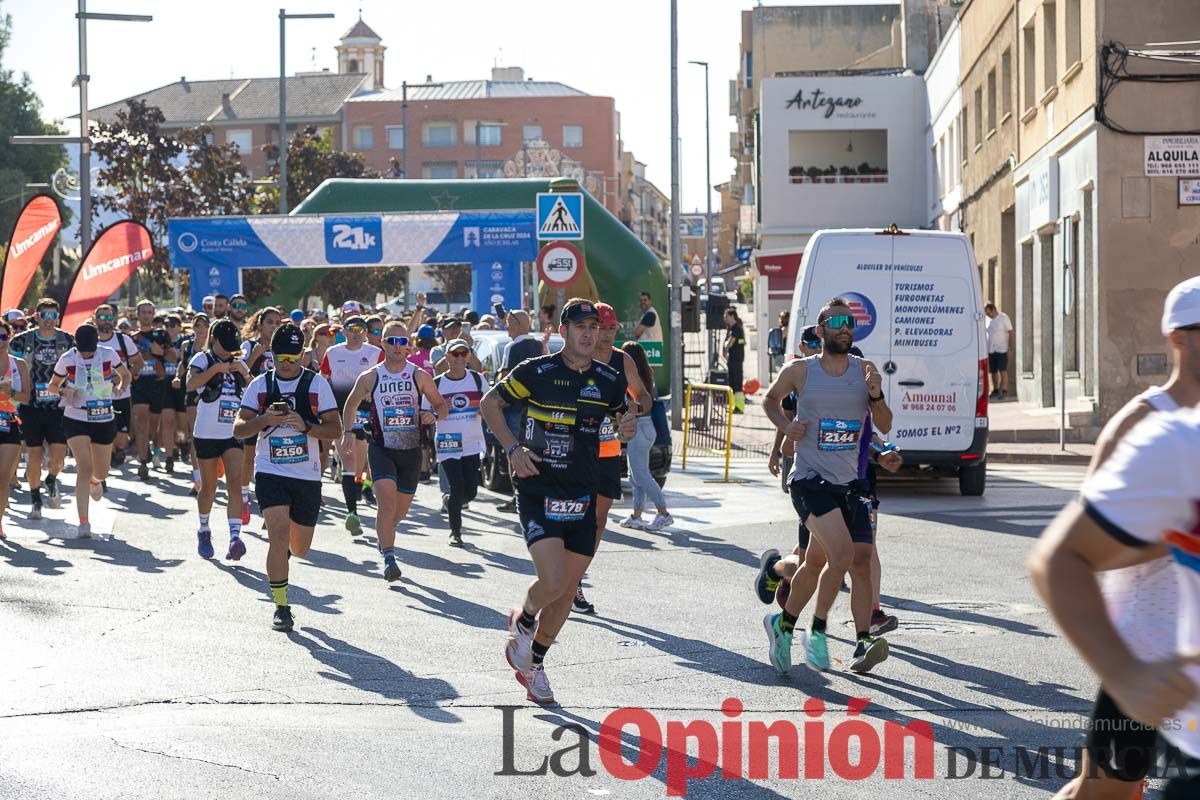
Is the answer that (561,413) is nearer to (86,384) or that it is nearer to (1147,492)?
(1147,492)

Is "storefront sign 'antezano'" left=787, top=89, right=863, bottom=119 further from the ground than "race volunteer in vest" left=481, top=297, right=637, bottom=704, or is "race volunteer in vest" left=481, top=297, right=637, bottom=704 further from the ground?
"storefront sign 'antezano'" left=787, top=89, right=863, bottom=119

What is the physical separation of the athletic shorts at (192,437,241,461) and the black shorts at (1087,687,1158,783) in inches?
399

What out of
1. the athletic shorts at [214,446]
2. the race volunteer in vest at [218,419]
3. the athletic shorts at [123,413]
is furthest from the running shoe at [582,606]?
the athletic shorts at [123,413]

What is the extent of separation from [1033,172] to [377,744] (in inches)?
A: 941

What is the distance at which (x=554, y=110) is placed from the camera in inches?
4510

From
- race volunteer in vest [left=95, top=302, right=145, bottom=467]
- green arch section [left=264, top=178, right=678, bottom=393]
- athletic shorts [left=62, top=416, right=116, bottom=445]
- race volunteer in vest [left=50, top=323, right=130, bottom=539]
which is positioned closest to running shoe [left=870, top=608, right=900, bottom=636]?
race volunteer in vest [left=50, top=323, right=130, bottom=539]

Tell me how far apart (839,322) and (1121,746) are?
4648 millimetres

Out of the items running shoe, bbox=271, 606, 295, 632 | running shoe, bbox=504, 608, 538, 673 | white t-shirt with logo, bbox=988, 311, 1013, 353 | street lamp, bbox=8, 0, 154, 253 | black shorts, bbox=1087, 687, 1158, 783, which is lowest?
running shoe, bbox=271, 606, 295, 632

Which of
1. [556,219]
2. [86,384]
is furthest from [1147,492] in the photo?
[556,219]

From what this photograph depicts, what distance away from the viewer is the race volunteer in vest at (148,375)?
64.3ft

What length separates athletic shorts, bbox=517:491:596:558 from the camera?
761cm

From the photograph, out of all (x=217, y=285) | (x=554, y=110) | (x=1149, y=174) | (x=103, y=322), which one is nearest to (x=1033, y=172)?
(x=1149, y=174)

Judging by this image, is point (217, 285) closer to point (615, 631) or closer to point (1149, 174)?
point (1149, 174)

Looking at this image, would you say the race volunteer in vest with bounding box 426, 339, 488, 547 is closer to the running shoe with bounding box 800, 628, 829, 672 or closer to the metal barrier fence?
the running shoe with bounding box 800, 628, 829, 672
